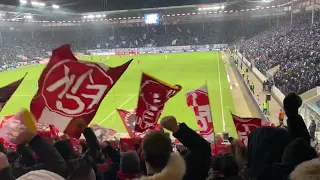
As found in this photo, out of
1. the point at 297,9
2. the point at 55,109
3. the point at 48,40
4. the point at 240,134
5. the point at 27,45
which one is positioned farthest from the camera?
the point at 48,40

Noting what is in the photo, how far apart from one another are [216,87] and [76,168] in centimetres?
2587

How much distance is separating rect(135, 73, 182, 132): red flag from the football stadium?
23 millimetres

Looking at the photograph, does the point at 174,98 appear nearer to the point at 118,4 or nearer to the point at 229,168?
the point at 229,168

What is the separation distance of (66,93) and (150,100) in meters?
2.62

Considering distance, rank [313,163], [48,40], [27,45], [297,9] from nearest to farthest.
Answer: [313,163]
[297,9]
[27,45]
[48,40]

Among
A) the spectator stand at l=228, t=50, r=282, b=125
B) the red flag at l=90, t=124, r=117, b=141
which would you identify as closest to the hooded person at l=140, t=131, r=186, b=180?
the red flag at l=90, t=124, r=117, b=141

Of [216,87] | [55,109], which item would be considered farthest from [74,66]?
[216,87]

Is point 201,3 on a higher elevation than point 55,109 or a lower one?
higher

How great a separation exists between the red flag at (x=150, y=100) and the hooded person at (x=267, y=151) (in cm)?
397

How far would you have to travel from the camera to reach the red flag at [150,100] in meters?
7.47

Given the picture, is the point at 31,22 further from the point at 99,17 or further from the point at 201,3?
the point at 201,3

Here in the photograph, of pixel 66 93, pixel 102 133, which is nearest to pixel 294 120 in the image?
pixel 66 93

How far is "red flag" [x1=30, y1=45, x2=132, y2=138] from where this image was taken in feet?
17.0

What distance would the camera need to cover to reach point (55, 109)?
5.23 m
